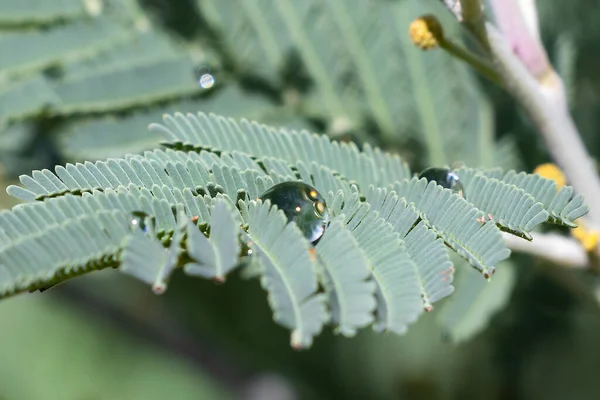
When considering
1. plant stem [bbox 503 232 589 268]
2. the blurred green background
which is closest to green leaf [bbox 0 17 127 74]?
the blurred green background

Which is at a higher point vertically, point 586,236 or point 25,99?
point 586,236

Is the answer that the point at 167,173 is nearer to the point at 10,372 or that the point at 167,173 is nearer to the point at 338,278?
the point at 338,278

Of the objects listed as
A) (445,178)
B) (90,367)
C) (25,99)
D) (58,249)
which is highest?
(445,178)

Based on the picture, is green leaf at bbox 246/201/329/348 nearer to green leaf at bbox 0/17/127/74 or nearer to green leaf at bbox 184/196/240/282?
green leaf at bbox 184/196/240/282

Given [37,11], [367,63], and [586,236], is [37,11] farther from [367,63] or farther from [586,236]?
[586,236]

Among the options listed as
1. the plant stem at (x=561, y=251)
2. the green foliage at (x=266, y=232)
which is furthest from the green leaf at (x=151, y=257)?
the plant stem at (x=561, y=251)

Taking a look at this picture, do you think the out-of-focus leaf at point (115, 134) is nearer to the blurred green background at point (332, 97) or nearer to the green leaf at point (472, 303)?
the blurred green background at point (332, 97)

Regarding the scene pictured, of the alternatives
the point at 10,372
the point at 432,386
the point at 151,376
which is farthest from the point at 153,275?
the point at 10,372

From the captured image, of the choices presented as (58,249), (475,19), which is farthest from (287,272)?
(475,19)
